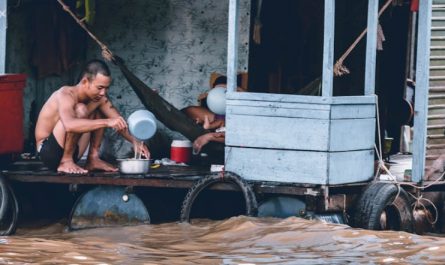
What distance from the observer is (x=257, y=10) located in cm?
1303

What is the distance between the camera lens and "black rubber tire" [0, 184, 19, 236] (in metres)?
10.6

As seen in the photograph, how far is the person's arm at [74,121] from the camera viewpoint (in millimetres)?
10617

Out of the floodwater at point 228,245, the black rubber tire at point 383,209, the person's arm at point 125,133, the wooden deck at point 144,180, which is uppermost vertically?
the person's arm at point 125,133

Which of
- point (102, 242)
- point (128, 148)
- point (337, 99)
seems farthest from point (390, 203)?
point (128, 148)

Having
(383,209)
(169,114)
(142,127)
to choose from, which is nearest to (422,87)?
(383,209)

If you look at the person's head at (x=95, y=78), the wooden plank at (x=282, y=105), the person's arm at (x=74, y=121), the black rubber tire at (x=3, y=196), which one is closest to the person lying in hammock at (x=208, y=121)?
the wooden plank at (x=282, y=105)

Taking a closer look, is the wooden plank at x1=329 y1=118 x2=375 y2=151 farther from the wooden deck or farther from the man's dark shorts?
the man's dark shorts

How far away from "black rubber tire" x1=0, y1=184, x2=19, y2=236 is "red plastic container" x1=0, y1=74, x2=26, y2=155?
65 centimetres

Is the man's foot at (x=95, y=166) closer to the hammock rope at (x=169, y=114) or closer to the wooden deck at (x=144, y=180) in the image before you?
the wooden deck at (x=144, y=180)

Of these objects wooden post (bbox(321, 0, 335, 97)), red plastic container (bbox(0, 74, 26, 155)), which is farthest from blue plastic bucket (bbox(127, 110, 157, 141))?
wooden post (bbox(321, 0, 335, 97))

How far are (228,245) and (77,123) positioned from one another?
194 cm

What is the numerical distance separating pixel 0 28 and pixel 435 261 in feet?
16.1

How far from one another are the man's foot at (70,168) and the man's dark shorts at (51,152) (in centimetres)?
5

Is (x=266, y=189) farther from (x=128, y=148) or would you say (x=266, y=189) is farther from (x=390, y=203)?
(x=128, y=148)
